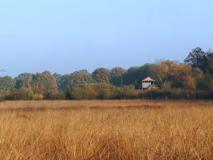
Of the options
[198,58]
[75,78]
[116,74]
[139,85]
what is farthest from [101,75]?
[198,58]

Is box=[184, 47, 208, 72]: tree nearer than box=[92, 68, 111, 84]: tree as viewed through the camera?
Yes

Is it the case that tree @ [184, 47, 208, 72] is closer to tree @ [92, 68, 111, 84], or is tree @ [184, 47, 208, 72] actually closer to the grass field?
tree @ [92, 68, 111, 84]

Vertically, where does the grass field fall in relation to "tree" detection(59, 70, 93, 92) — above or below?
below

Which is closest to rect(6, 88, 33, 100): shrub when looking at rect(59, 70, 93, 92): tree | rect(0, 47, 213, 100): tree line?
rect(0, 47, 213, 100): tree line

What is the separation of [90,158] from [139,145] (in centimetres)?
74

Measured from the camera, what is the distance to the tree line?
55681mm

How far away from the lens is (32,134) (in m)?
8.37

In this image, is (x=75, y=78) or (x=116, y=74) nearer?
(x=116, y=74)

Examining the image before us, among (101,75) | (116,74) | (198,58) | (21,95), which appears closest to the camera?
(21,95)

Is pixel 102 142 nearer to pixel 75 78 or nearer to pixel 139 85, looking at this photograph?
pixel 139 85

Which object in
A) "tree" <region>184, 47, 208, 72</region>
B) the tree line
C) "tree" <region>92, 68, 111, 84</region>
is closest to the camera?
the tree line

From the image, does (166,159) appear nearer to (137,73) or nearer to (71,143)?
(71,143)

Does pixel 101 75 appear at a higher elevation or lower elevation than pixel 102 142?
higher

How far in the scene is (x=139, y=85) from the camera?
249 ft
